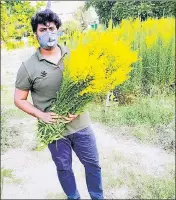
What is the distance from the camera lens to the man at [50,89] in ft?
5.62

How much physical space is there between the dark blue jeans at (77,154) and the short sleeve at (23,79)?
1.04ft

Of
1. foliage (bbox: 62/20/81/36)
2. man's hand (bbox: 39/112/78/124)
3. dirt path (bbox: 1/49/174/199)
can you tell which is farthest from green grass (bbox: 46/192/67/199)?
foliage (bbox: 62/20/81/36)

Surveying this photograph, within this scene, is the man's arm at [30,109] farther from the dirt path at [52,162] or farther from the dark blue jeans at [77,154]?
the dirt path at [52,162]

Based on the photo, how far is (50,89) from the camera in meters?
1.78

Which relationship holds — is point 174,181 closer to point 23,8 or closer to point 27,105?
point 27,105

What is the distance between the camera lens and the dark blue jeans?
188 centimetres

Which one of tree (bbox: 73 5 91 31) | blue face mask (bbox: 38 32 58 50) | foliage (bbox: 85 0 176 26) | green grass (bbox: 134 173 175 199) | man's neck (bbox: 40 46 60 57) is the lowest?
green grass (bbox: 134 173 175 199)

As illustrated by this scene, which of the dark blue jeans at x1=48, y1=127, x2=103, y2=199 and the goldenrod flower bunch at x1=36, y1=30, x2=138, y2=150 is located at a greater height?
the goldenrod flower bunch at x1=36, y1=30, x2=138, y2=150

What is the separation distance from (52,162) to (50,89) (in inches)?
44.0

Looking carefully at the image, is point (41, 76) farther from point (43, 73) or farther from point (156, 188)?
point (156, 188)

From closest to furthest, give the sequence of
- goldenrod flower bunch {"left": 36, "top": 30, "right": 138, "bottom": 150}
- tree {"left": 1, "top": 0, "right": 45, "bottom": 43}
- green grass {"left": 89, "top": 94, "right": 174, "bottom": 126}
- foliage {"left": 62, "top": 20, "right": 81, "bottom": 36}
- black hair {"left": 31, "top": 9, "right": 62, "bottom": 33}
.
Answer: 1. goldenrod flower bunch {"left": 36, "top": 30, "right": 138, "bottom": 150}
2. black hair {"left": 31, "top": 9, "right": 62, "bottom": 33}
3. tree {"left": 1, "top": 0, "right": 45, "bottom": 43}
4. foliage {"left": 62, "top": 20, "right": 81, "bottom": 36}
5. green grass {"left": 89, "top": 94, "right": 174, "bottom": 126}

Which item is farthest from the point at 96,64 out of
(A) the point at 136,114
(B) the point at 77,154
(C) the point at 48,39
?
(A) the point at 136,114

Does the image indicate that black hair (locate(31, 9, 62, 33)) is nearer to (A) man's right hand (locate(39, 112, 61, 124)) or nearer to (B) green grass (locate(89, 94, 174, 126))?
(A) man's right hand (locate(39, 112, 61, 124))

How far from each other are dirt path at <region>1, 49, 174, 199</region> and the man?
1.75ft
